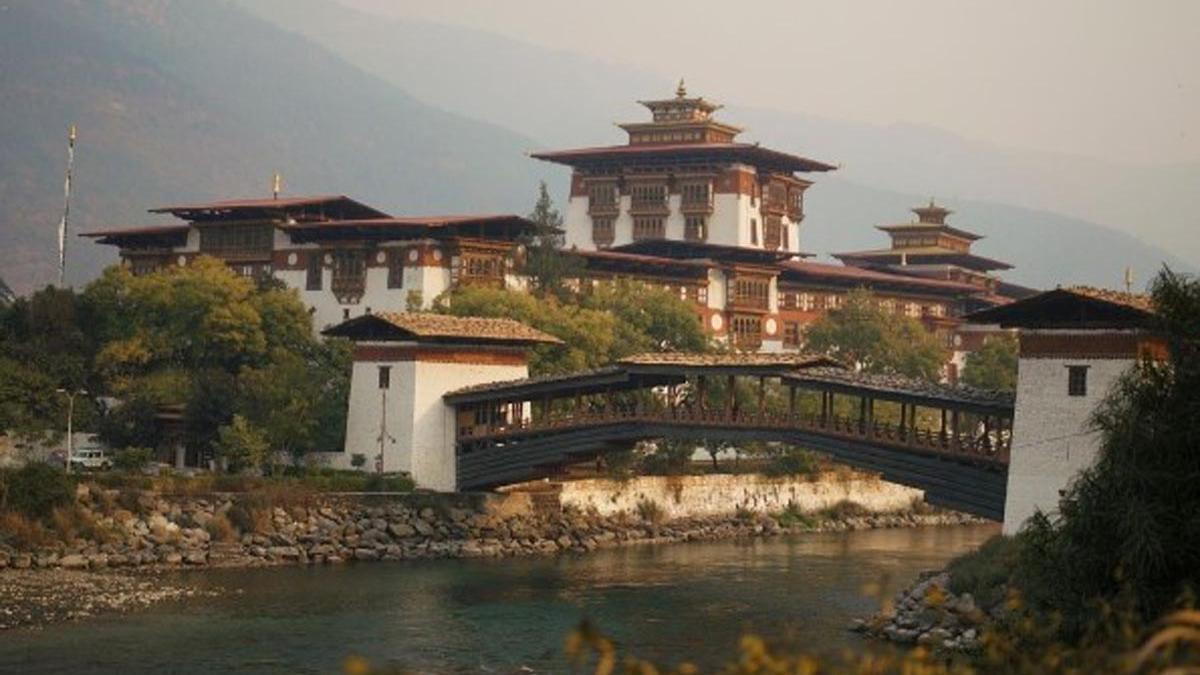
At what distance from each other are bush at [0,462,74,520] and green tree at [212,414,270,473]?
9672mm

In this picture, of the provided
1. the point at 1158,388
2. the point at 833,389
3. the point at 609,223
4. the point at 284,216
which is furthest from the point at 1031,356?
the point at 609,223

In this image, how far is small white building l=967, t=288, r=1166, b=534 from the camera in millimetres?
46500

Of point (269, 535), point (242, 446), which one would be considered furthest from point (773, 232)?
point (269, 535)

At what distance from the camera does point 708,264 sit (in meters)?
94.4

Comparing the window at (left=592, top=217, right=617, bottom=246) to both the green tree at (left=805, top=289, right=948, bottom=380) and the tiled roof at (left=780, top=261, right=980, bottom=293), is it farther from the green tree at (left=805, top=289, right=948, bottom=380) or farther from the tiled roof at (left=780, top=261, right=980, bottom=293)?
the green tree at (left=805, top=289, right=948, bottom=380)

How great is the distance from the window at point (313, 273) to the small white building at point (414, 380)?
15.3 meters

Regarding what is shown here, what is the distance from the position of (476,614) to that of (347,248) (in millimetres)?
36651

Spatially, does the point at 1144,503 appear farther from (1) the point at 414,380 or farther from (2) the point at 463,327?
(2) the point at 463,327

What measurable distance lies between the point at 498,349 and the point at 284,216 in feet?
64.3

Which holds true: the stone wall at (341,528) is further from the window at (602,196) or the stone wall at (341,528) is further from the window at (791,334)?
the window at (602,196)

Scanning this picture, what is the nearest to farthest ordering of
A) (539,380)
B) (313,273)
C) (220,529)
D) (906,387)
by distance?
(906,387) → (220,529) → (539,380) → (313,273)

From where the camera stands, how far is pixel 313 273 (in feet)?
272

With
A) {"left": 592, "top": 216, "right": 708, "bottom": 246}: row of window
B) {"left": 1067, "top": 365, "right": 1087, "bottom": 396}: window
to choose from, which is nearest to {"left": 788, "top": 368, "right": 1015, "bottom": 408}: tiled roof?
{"left": 1067, "top": 365, "right": 1087, "bottom": 396}: window

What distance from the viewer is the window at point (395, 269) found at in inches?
3169
